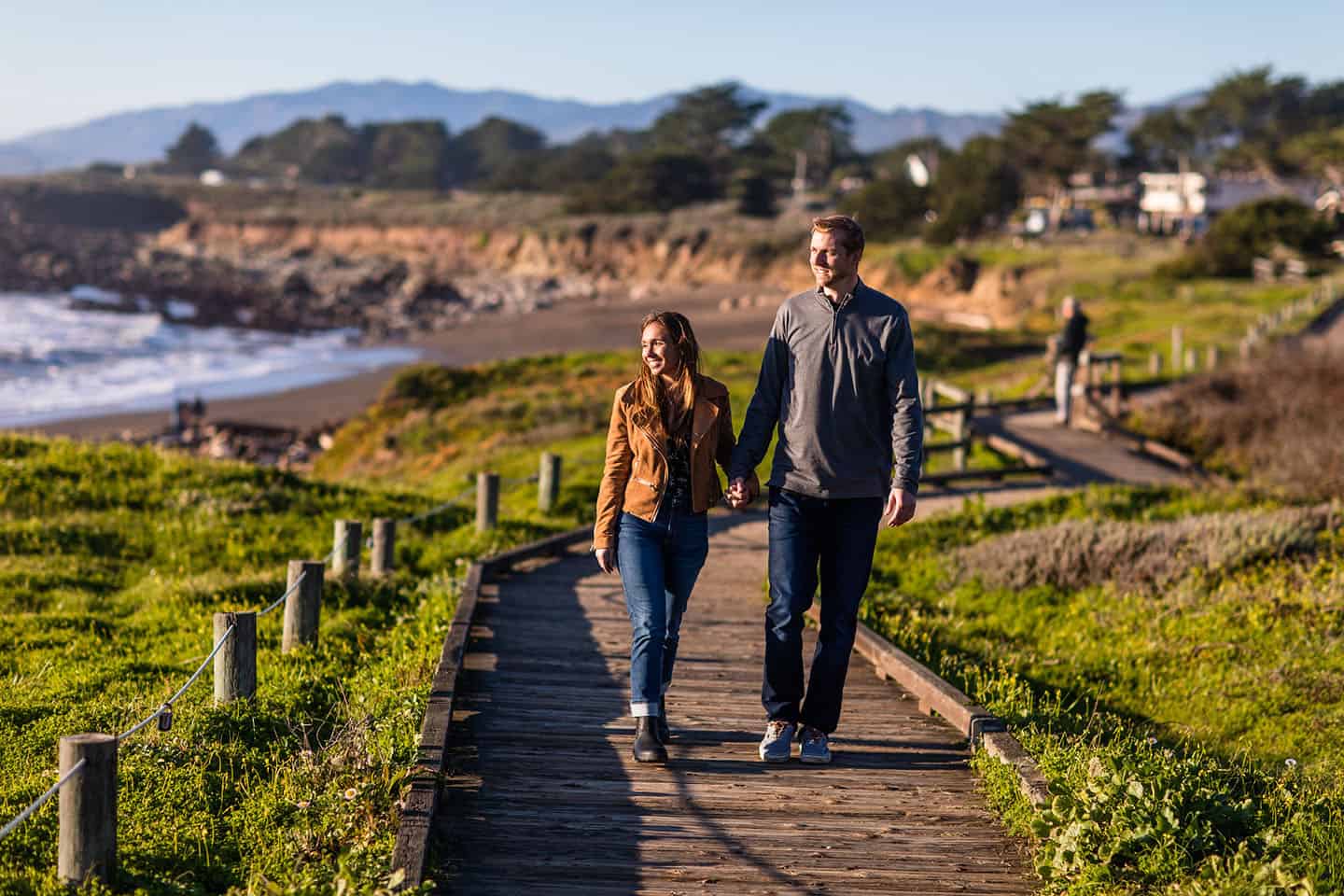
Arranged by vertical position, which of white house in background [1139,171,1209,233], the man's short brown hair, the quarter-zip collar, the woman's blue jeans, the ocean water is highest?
white house in background [1139,171,1209,233]

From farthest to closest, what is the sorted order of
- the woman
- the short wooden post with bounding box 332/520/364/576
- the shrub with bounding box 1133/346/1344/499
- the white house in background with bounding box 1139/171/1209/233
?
the white house in background with bounding box 1139/171/1209/233, the shrub with bounding box 1133/346/1344/499, the short wooden post with bounding box 332/520/364/576, the woman

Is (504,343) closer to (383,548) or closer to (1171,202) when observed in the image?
(383,548)

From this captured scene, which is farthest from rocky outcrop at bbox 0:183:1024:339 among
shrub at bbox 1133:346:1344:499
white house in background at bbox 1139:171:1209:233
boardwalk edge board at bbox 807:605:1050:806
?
boardwalk edge board at bbox 807:605:1050:806

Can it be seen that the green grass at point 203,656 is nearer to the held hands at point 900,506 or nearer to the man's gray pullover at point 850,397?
the man's gray pullover at point 850,397

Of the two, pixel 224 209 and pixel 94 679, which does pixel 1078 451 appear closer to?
pixel 94 679

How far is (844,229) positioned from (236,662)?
13.7ft

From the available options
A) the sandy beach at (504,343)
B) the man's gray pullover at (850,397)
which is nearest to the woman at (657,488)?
the man's gray pullover at (850,397)

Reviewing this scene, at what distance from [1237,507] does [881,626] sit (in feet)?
26.6

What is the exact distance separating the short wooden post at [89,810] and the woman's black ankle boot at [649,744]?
8.18 ft

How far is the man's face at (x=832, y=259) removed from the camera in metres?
6.27

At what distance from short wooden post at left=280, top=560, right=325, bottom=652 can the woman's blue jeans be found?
3415mm

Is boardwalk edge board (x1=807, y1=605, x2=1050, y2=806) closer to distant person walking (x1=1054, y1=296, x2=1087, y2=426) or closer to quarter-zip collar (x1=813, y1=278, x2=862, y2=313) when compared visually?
quarter-zip collar (x1=813, y1=278, x2=862, y2=313)

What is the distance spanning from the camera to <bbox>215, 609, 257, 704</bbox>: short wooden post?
25.1 feet

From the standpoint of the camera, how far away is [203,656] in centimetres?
977
